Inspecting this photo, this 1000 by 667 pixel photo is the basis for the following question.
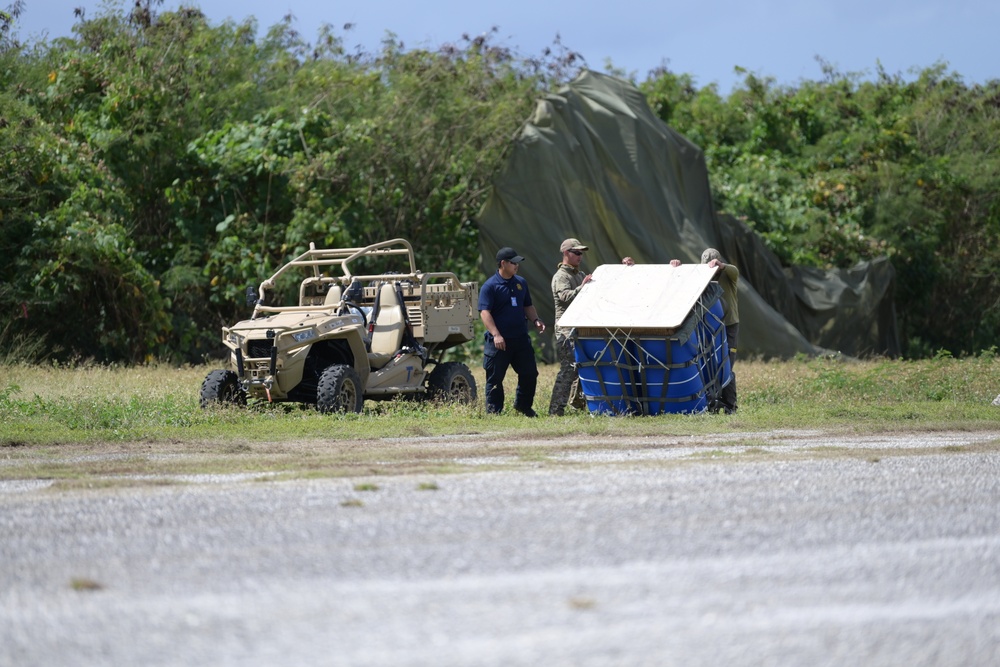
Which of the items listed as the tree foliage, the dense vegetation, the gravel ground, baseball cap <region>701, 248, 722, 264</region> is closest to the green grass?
the gravel ground

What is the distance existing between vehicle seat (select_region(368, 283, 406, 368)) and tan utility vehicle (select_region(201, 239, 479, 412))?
0.01 meters

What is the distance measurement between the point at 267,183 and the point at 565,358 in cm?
1116

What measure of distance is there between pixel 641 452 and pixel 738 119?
24256 mm

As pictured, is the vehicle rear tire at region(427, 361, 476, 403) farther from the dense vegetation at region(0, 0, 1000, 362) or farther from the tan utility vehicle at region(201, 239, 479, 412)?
the dense vegetation at region(0, 0, 1000, 362)

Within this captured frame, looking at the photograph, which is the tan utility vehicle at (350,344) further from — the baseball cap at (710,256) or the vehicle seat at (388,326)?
the baseball cap at (710,256)

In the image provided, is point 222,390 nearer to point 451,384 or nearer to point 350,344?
point 350,344

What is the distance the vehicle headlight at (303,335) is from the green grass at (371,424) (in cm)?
82

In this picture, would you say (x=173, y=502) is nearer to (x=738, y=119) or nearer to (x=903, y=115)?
(x=738, y=119)

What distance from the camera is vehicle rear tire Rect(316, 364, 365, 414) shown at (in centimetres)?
1404

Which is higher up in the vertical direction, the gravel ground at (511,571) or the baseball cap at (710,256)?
the baseball cap at (710,256)

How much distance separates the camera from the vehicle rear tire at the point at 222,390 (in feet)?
47.3

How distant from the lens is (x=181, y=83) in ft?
80.5

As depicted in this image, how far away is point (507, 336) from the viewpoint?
14.4 meters

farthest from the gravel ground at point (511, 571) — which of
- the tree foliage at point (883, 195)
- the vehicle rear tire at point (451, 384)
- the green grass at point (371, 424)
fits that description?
the tree foliage at point (883, 195)
